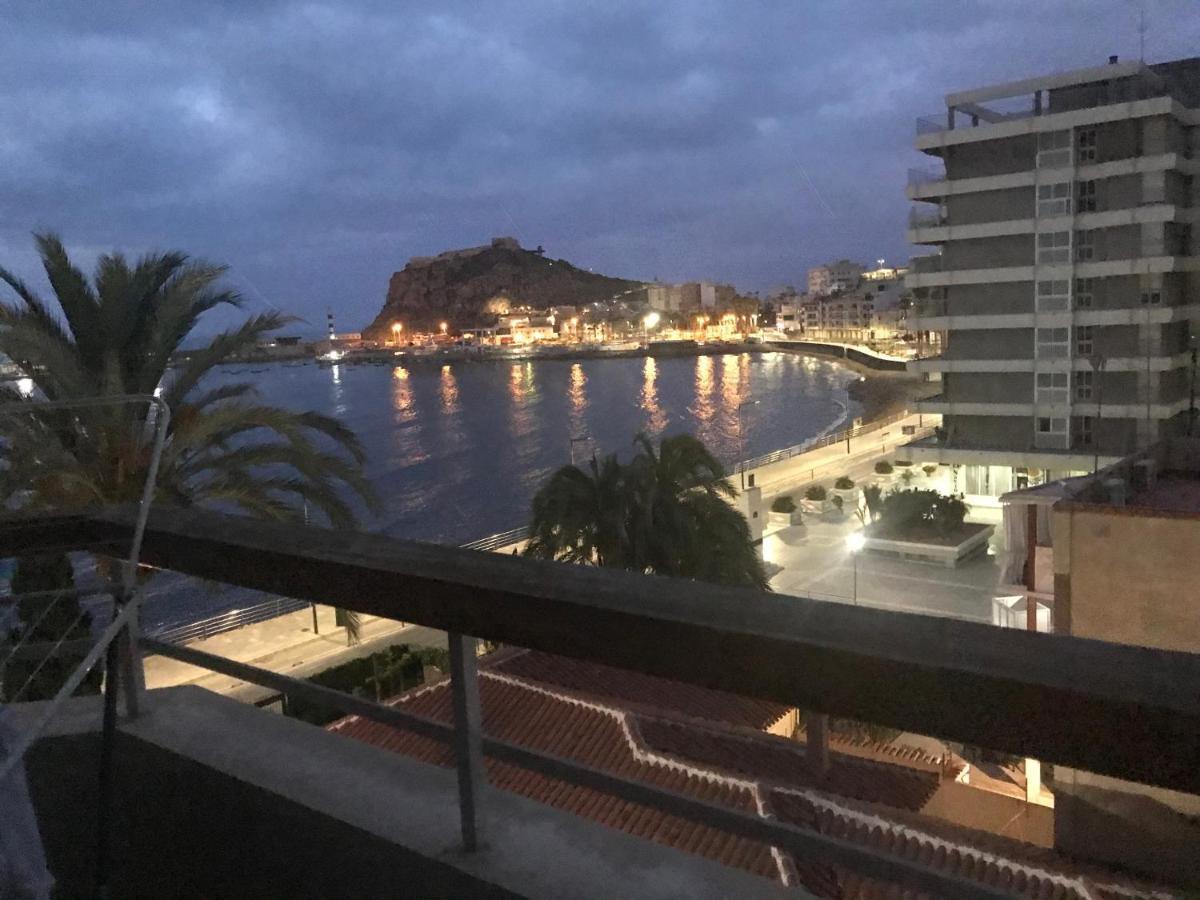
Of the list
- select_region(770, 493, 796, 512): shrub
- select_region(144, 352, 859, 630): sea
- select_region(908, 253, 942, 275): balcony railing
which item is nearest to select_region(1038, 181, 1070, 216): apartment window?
select_region(908, 253, 942, 275): balcony railing

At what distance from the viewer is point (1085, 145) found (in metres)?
25.2

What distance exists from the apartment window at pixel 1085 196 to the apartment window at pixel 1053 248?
77cm

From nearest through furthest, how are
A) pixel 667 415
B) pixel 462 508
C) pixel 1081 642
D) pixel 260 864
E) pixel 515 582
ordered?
pixel 1081 642 → pixel 515 582 → pixel 260 864 → pixel 462 508 → pixel 667 415

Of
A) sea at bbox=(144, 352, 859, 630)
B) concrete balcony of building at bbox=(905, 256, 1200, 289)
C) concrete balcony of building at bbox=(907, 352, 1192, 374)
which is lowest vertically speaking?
sea at bbox=(144, 352, 859, 630)

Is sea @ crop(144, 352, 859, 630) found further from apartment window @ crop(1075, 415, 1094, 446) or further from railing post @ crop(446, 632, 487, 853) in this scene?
railing post @ crop(446, 632, 487, 853)

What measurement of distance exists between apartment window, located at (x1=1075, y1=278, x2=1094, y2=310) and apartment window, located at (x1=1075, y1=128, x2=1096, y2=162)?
301cm

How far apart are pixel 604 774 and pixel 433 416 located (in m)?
69.8

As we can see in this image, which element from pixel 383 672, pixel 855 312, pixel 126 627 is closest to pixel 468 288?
pixel 855 312

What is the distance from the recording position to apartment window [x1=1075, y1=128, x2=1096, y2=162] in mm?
25141

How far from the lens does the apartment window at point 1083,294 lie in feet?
84.4

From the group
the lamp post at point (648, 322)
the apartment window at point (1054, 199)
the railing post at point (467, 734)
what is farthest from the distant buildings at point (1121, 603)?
the lamp post at point (648, 322)

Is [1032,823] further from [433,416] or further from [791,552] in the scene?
[433,416]

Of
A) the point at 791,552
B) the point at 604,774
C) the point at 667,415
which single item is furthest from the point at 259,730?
the point at 667,415

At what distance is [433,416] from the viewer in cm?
7006
